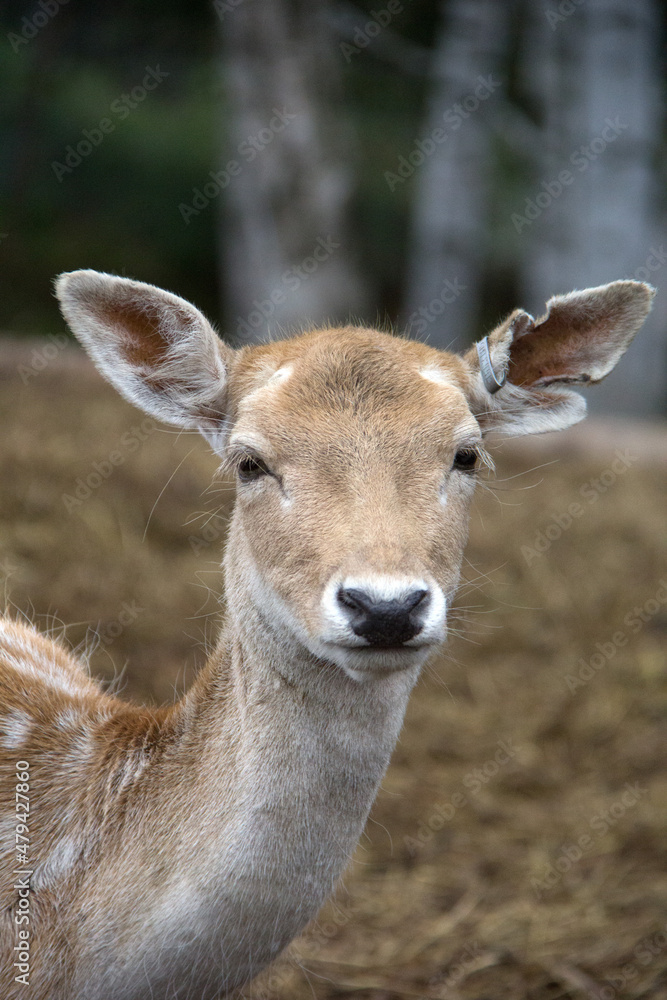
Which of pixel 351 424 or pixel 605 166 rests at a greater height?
pixel 351 424

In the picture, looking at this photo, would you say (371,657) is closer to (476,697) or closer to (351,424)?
(351,424)

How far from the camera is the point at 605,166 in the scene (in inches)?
448

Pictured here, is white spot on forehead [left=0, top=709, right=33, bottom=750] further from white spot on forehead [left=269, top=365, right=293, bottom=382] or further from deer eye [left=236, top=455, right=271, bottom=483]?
white spot on forehead [left=269, top=365, right=293, bottom=382]

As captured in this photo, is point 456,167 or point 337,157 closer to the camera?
point 337,157

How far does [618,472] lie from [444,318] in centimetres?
667

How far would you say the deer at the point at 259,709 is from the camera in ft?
9.59

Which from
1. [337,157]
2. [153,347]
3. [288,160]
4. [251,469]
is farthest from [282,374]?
[337,157]

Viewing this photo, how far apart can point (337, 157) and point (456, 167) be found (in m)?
1.76

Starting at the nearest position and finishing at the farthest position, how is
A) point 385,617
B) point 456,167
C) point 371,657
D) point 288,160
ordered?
1. point 385,617
2. point 371,657
3. point 288,160
4. point 456,167

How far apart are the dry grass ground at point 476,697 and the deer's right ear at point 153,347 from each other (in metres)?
1.39

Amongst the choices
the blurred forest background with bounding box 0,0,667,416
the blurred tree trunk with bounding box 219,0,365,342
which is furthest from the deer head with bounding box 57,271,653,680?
the blurred tree trunk with bounding box 219,0,365,342

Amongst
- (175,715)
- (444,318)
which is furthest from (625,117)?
(175,715)

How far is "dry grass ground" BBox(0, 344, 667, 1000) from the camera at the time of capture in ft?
15.4

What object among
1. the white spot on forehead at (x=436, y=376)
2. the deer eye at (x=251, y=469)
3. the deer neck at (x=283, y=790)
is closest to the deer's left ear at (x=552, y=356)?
the white spot on forehead at (x=436, y=376)
